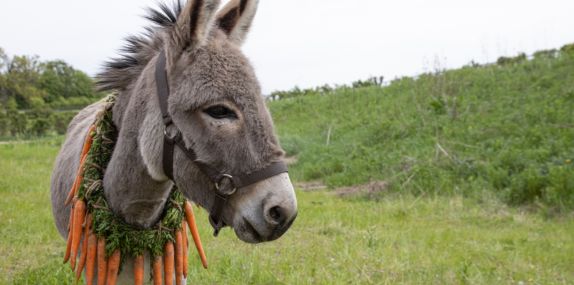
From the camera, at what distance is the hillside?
27.3 feet

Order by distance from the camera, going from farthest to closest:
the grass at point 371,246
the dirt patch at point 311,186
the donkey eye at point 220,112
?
1. the dirt patch at point 311,186
2. the grass at point 371,246
3. the donkey eye at point 220,112

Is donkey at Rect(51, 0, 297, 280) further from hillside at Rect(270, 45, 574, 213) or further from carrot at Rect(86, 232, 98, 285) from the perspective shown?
hillside at Rect(270, 45, 574, 213)

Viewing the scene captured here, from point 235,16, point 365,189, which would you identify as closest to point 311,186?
point 365,189

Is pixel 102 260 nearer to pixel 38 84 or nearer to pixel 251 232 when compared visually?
pixel 251 232

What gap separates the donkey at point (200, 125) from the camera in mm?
1966

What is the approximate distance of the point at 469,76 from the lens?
15414 mm

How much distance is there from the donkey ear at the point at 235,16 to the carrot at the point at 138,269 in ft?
4.39

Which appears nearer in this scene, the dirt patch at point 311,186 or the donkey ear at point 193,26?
the donkey ear at point 193,26

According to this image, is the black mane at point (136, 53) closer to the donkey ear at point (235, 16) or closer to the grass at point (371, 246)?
the donkey ear at point (235, 16)

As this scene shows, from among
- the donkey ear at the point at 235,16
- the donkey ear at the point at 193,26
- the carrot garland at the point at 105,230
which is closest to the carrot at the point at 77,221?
the carrot garland at the point at 105,230

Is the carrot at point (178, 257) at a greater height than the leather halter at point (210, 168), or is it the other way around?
the leather halter at point (210, 168)

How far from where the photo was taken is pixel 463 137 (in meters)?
10.6

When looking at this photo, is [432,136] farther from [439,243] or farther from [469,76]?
[439,243]

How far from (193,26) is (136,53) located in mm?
707
